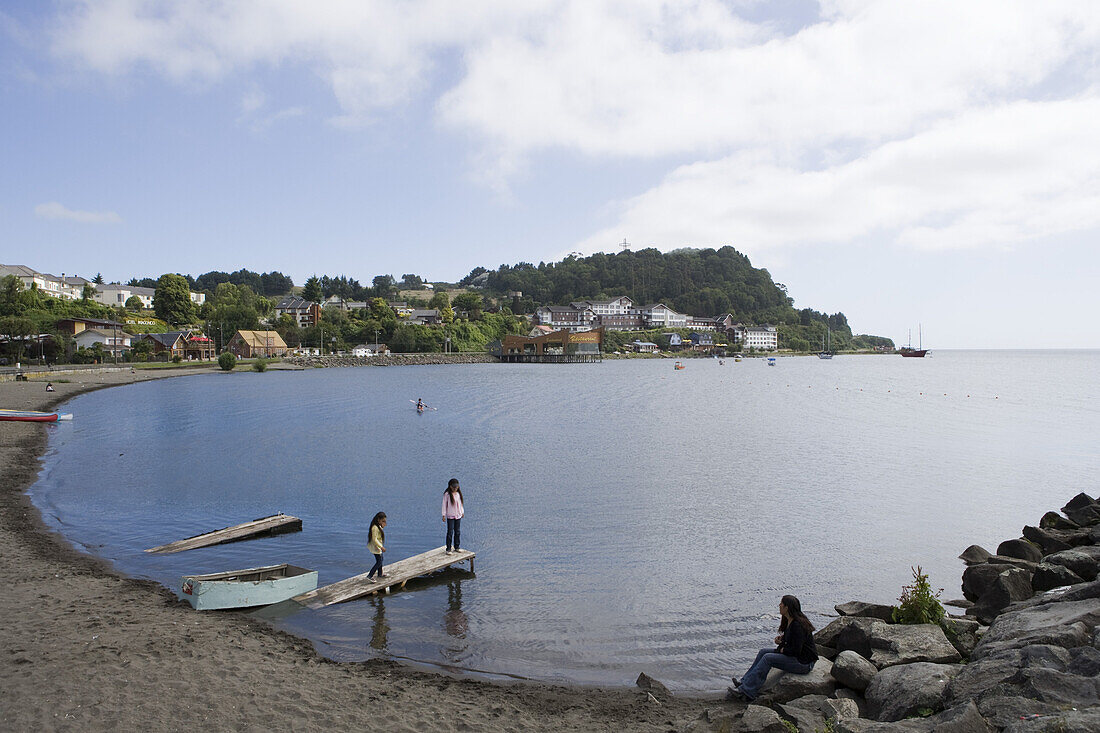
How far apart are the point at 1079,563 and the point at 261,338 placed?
146 m

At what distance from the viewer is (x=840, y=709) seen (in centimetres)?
784

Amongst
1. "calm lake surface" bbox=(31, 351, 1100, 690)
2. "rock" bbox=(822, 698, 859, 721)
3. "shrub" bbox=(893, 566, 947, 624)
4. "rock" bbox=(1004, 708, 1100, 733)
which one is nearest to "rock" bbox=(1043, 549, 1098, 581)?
"calm lake surface" bbox=(31, 351, 1100, 690)

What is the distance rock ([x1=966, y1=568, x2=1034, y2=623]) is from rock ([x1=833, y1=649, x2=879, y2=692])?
13.9ft

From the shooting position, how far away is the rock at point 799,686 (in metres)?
8.66

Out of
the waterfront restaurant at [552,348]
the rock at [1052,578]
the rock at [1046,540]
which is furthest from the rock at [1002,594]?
the waterfront restaurant at [552,348]

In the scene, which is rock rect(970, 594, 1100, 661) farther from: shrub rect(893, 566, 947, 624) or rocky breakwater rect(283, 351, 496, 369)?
rocky breakwater rect(283, 351, 496, 369)

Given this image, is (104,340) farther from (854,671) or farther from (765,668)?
(854,671)

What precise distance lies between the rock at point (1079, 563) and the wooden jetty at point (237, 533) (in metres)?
18.1

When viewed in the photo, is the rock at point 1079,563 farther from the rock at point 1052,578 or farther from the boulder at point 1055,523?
the boulder at point 1055,523

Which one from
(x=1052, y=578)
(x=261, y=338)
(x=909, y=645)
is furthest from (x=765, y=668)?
(x=261, y=338)

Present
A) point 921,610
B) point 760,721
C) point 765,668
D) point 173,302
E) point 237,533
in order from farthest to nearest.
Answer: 1. point 173,302
2. point 237,533
3. point 921,610
4. point 765,668
5. point 760,721

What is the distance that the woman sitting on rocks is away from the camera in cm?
898

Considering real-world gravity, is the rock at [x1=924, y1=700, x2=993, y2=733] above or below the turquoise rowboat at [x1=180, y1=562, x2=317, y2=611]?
above

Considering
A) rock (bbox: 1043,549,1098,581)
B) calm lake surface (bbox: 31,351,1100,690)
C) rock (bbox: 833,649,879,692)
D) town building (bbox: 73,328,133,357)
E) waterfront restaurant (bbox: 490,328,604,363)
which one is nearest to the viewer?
rock (bbox: 833,649,879,692)
